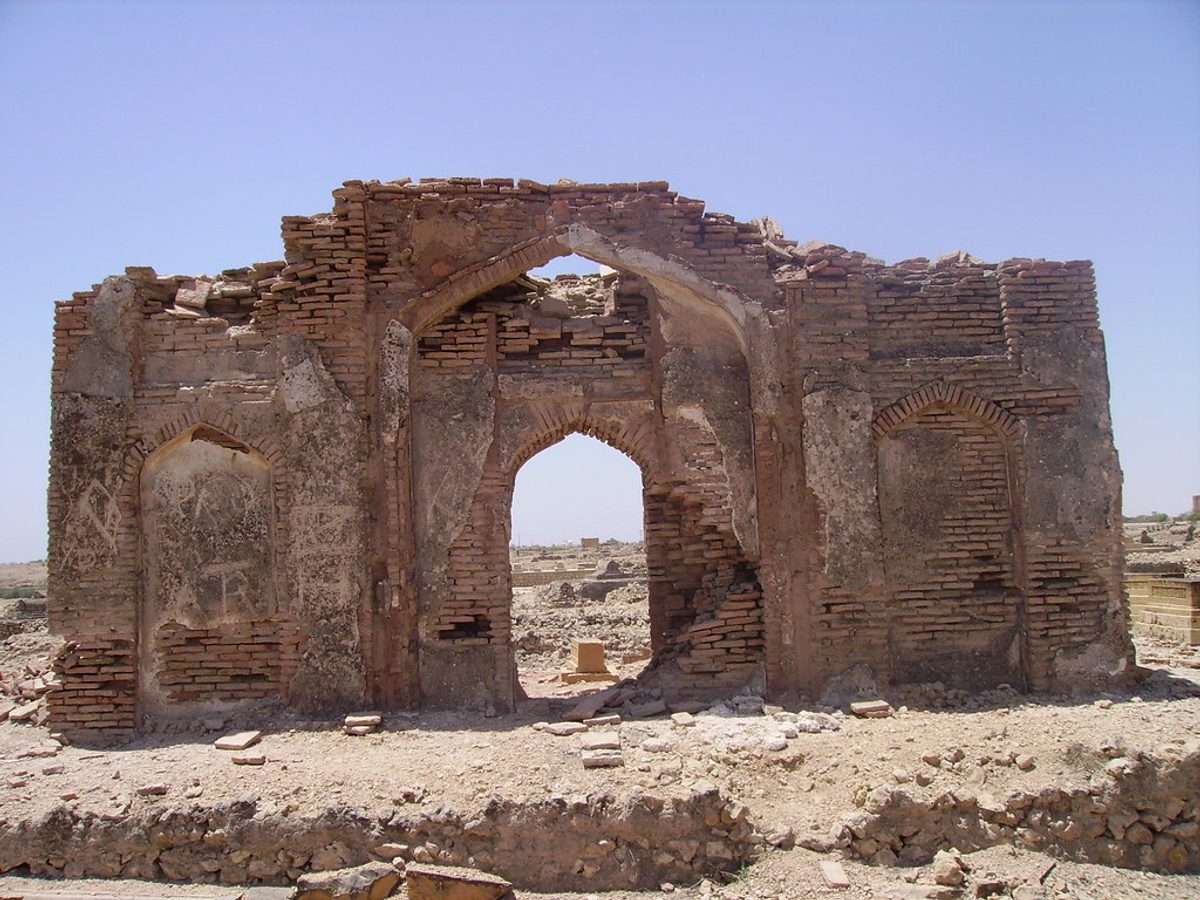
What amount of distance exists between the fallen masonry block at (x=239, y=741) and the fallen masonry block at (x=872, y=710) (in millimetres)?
4810

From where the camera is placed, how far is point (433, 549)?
8.14 m

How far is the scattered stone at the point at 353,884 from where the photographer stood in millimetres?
5902

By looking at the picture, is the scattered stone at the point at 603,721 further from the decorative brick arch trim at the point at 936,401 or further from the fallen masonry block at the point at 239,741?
the decorative brick arch trim at the point at 936,401

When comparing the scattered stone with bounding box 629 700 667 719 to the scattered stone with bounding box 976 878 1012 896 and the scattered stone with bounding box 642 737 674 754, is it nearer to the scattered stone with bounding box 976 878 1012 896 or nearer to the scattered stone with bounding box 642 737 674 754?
the scattered stone with bounding box 642 737 674 754

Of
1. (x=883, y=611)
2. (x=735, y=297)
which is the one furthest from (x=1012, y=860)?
(x=735, y=297)

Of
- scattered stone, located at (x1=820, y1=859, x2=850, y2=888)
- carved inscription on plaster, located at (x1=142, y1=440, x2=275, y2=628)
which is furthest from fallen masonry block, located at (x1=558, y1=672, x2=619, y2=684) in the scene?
scattered stone, located at (x1=820, y1=859, x2=850, y2=888)

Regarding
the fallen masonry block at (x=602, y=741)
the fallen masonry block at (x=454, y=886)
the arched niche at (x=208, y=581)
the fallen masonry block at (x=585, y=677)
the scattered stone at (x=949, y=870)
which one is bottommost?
the scattered stone at (x=949, y=870)

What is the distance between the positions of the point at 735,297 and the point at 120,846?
21.0 feet

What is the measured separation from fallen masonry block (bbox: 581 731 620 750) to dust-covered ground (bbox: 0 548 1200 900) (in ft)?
0.18

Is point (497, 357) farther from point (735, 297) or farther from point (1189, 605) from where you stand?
point (1189, 605)

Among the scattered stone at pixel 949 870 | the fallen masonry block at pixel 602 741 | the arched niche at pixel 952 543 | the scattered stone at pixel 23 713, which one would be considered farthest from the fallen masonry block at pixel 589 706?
the scattered stone at pixel 23 713

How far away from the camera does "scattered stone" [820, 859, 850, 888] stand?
19.2ft

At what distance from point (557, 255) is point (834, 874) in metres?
5.48

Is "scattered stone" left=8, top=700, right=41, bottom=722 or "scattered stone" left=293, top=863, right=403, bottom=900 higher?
"scattered stone" left=8, top=700, right=41, bottom=722
